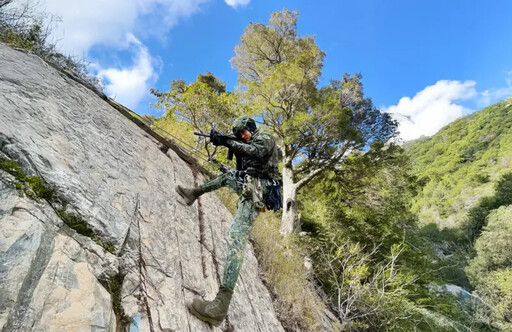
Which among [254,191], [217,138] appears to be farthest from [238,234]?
[217,138]

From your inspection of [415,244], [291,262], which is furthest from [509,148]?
[291,262]

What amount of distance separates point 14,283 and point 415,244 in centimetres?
1836

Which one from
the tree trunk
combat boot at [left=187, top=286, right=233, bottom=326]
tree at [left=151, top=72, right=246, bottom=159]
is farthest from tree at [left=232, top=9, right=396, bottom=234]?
combat boot at [left=187, top=286, right=233, bottom=326]

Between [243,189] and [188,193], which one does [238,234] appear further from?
[188,193]

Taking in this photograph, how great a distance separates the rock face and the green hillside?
40.5m

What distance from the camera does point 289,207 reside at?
11.4 m

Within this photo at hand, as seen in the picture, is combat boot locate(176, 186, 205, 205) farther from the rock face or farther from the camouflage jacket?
the camouflage jacket

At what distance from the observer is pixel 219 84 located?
21625 mm

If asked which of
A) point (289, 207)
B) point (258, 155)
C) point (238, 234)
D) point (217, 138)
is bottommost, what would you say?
point (238, 234)

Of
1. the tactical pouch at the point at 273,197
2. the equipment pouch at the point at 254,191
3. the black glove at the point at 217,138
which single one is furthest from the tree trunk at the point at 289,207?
the black glove at the point at 217,138

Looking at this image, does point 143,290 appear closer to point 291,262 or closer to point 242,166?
point 242,166

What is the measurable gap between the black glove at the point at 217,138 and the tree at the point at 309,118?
23.9 ft

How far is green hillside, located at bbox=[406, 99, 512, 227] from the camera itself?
149ft

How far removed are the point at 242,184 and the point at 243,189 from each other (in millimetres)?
277
